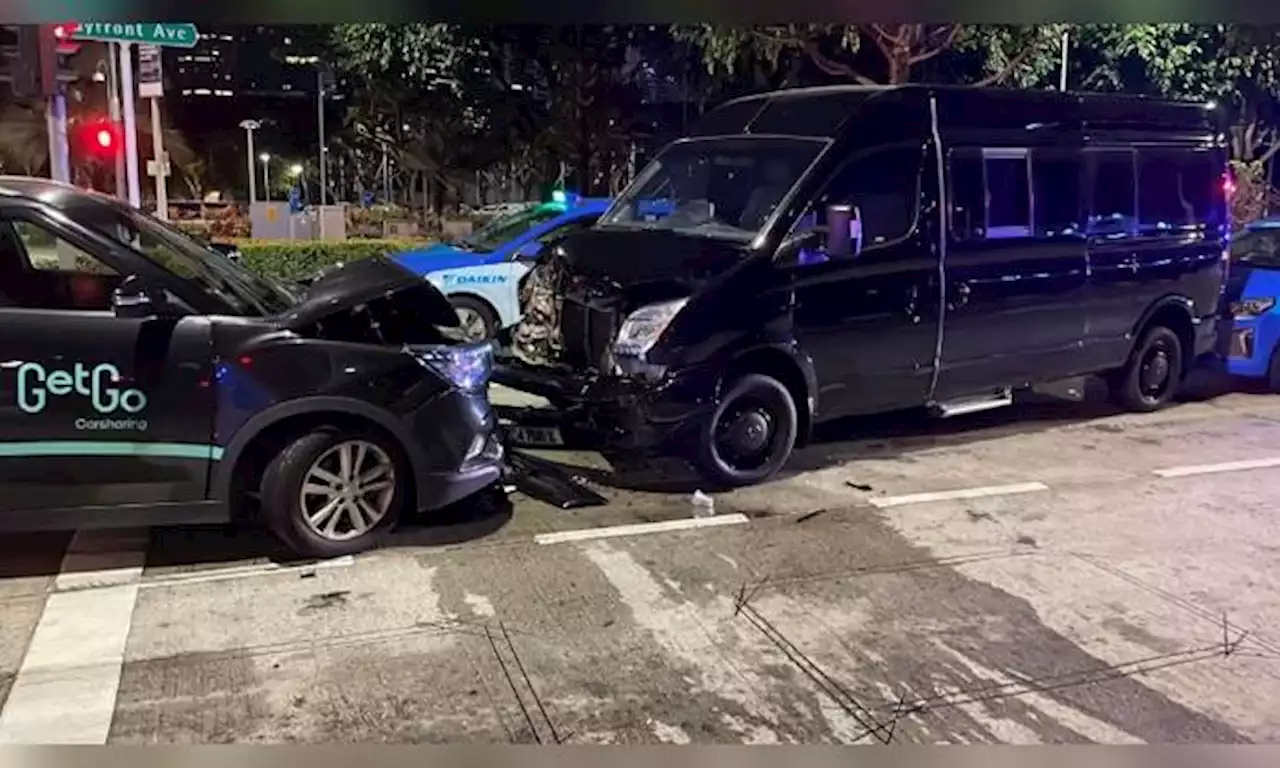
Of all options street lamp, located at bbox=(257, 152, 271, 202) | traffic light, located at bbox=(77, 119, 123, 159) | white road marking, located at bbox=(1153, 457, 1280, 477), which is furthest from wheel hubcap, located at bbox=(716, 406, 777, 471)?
traffic light, located at bbox=(77, 119, 123, 159)

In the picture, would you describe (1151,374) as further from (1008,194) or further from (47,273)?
(47,273)

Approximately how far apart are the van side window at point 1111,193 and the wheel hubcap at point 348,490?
11.8ft

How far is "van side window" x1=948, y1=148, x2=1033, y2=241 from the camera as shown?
17.1 feet

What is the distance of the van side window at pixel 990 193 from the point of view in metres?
5.23

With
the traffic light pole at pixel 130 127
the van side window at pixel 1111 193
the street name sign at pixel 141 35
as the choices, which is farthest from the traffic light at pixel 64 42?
the van side window at pixel 1111 193

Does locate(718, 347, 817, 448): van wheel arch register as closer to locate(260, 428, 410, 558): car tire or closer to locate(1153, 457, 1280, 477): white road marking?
locate(260, 428, 410, 558): car tire

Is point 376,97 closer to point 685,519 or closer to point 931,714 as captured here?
point 685,519

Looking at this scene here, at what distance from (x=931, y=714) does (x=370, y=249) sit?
2666mm

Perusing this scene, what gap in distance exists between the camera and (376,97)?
4.21 metres

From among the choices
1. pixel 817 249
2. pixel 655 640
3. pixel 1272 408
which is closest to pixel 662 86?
pixel 817 249

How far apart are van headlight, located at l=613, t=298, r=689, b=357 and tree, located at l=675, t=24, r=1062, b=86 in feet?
3.17

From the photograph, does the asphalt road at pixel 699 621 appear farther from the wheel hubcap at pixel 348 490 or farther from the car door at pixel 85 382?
the car door at pixel 85 382

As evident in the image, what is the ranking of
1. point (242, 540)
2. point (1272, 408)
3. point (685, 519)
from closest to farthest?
point (242, 540) < point (685, 519) < point (1272, 408)

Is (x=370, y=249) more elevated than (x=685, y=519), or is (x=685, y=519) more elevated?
(x=370, y=249)
